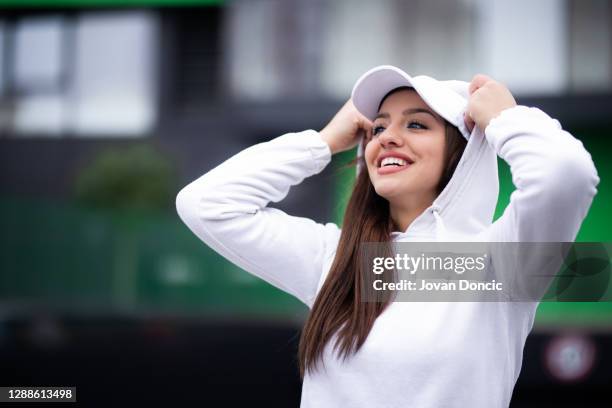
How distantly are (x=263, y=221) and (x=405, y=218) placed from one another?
32cm

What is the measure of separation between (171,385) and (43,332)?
2.00 metres

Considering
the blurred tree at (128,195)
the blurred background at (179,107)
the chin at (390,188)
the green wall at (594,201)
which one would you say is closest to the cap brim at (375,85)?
the chin at (390,188)

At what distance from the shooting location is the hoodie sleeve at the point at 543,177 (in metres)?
1.26

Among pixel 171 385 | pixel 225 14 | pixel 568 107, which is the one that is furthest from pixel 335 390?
pixel 225 14

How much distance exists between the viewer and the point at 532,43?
959 cm

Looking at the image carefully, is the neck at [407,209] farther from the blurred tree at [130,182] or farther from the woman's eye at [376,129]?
the blurred tree at [130,182]

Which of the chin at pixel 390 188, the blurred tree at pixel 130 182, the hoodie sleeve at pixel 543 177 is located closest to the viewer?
the hoodie sleeve at pixel 543 177

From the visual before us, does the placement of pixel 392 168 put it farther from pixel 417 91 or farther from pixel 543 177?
pixel 543 177

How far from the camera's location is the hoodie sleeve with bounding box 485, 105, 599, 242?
1265mm

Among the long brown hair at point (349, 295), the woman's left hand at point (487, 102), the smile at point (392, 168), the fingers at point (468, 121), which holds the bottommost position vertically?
the long brown hair at point (349, 295)

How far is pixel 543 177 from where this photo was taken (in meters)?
1.27

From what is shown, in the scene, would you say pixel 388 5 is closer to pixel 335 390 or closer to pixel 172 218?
pixel 172 218

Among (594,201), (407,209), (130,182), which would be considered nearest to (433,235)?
(407,209)

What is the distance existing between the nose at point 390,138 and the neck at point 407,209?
12 cm
